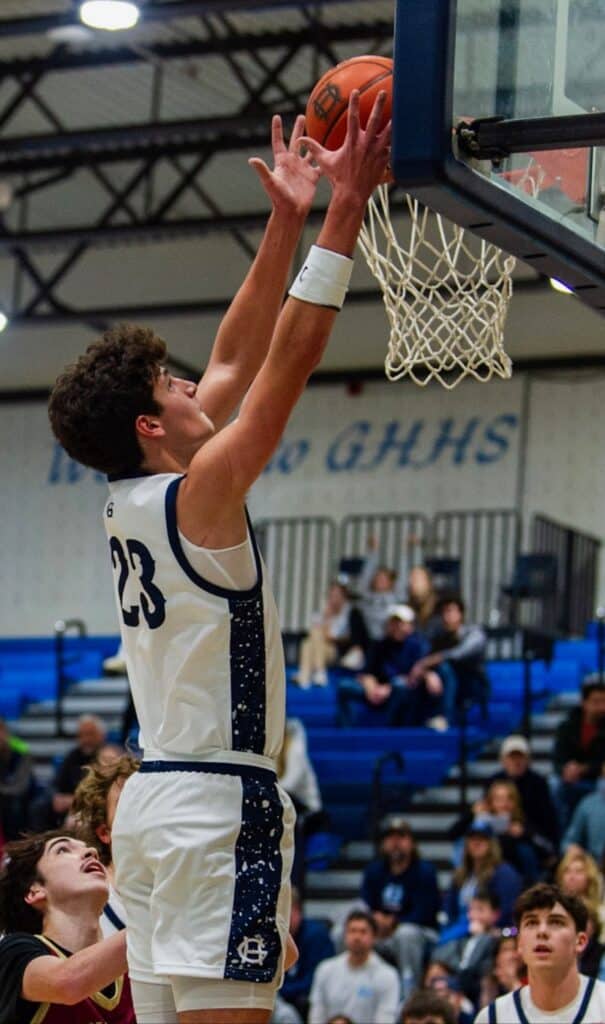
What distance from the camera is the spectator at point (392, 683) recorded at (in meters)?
17.2

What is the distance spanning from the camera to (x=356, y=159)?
13.1 feet

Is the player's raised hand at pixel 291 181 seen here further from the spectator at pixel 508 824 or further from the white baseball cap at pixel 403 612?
the white baseball cap at pixel 403 612

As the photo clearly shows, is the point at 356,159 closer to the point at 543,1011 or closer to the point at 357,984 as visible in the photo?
the point at 543,1011

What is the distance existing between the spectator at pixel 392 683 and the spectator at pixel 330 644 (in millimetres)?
484

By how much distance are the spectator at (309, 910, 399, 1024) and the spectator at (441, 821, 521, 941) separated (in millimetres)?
943

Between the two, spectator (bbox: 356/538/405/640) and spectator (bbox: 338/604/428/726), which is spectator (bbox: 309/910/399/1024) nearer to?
spectator (bbox: 338/604/428/726)

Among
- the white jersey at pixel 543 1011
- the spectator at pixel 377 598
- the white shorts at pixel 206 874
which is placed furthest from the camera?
the spectator at pixel 377 598

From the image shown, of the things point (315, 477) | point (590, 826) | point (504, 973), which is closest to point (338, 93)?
point (504, 973)

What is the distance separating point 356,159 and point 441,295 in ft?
5.32

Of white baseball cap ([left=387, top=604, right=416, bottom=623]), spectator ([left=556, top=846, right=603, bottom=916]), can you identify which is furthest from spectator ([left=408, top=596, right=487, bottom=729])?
spectator ([left=556, top=846, right=603, bottom=916])

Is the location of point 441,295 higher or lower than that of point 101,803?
higher

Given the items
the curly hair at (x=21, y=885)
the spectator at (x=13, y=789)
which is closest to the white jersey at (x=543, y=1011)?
the curly hair at (x=21, y=885)

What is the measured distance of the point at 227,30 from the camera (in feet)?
54.1

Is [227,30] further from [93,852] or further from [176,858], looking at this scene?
[176,858]
